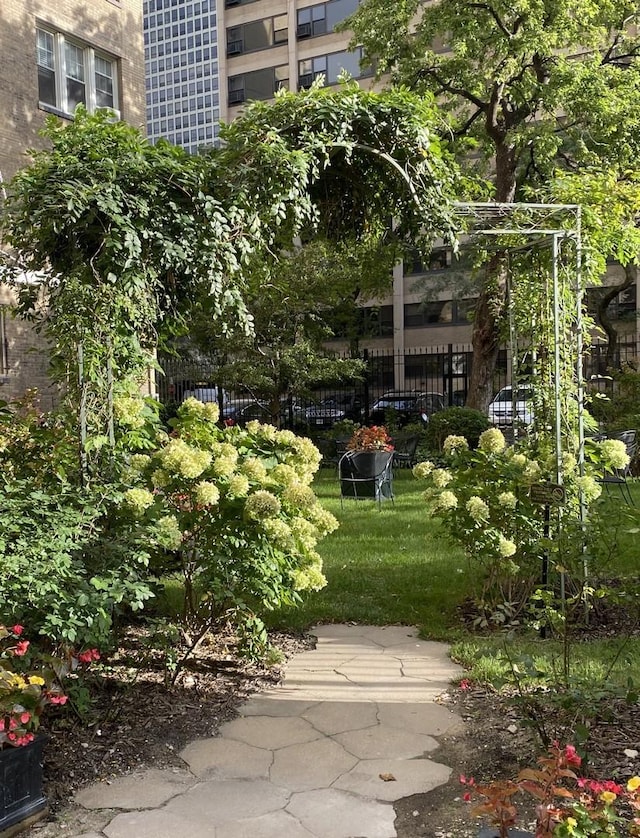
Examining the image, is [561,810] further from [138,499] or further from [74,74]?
[74,74]

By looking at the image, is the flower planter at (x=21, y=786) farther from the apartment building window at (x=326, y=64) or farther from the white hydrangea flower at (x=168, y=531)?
the apartment building window at (x=326, y=64)

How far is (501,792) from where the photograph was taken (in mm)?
2062

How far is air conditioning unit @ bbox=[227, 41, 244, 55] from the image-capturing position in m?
41.8

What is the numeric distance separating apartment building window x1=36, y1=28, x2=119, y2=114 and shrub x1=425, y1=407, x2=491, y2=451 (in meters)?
9.10

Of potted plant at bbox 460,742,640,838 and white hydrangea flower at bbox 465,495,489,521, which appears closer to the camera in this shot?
potted plant at bbox 460,742,640,838

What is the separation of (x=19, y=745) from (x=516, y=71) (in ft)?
45.8

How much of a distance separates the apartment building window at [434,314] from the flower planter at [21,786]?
→ 3351 centimetres

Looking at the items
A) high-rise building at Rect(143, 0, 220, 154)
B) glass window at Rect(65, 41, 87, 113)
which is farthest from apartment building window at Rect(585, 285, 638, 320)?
high-rise building at Rect(143, 0, 220, 154)

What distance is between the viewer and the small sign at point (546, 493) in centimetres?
442

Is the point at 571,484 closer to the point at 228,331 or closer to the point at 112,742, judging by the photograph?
the point at 228,331

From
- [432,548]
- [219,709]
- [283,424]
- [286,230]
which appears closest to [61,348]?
[286,230]

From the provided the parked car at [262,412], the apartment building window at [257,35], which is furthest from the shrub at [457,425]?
the apartment building window at [257,35]

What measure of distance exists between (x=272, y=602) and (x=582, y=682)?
1629 millimetres

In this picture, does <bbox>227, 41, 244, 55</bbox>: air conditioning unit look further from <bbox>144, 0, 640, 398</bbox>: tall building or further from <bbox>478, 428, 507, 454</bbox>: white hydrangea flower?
<bbox>478, 428, 507, 454</bbox>: white hydrangea flower
